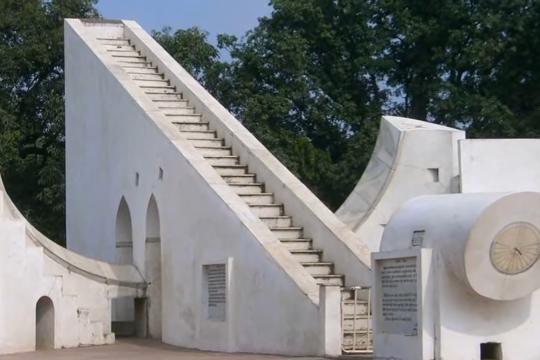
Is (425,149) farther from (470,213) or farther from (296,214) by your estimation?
(470,213)

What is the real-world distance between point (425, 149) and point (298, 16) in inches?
406

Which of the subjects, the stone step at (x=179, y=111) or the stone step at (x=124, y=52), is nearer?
the stone step at (x=179, y=111)

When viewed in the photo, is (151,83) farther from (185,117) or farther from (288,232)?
(288,232)

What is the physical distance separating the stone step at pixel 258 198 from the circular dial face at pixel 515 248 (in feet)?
16.6

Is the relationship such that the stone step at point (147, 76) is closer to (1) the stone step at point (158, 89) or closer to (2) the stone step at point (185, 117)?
(1) the stone step at point (158, 89)

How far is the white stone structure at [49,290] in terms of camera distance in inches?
603

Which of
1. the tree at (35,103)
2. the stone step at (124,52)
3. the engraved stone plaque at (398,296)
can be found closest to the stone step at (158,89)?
the stone step at (124,52)

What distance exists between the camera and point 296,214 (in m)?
15.8

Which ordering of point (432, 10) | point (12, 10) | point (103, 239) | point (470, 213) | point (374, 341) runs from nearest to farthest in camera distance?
1. point (470, 213)
2. point (374, 341)
3. point (103, 239)
4. point (12, 10)
5. point (432, 10)

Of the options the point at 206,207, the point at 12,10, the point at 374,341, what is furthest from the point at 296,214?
the point at 12,10

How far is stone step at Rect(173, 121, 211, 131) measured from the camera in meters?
17.7

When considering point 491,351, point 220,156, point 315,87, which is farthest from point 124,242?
point 315,87

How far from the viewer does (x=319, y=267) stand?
14961mm

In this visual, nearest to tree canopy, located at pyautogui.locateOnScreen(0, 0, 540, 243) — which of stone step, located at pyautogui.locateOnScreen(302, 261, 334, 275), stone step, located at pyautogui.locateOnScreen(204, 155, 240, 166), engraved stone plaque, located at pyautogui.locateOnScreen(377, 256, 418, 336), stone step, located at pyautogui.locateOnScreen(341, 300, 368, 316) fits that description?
stone step, located at pyautogui.locateOnScreen(204, 155, 240, 166)
